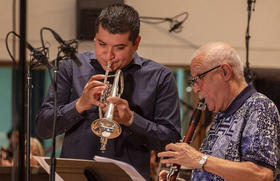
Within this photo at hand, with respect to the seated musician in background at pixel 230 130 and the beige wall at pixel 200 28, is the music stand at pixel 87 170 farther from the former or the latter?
the beige wall at pixel 200 28

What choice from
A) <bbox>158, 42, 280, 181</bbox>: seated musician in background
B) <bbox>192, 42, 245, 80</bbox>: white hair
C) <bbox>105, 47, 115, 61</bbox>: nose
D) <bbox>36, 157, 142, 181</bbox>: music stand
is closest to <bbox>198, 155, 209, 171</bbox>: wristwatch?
<bbox>158, 42, 280, 181</bbox>: seated musician in background

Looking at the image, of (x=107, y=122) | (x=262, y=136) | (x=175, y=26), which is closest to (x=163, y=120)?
(x=107, y=122)

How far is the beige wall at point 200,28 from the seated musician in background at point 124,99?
7.86ft

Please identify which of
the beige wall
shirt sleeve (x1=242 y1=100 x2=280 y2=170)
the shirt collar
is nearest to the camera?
shirt sleeve (x1=242 y1=100 x2=280 y2=170)

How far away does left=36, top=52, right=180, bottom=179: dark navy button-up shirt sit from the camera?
2.40 meters

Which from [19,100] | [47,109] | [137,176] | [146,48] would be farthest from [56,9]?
[19,100]

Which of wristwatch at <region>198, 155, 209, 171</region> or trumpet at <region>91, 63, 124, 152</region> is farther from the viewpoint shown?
trumpet at <region>91, 63, 124, 152</region>

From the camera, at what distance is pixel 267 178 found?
6.57 feet

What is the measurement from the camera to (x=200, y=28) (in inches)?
196

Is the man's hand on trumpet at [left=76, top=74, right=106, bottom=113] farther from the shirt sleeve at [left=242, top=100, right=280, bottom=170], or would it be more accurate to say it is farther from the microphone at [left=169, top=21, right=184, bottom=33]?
the microphone at [left=169, top=21, right=184, bottom=33]

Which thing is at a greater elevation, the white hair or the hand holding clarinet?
the white hair

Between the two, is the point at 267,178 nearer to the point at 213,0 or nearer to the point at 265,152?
the point at 265,152

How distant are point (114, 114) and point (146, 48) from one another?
2.72 m

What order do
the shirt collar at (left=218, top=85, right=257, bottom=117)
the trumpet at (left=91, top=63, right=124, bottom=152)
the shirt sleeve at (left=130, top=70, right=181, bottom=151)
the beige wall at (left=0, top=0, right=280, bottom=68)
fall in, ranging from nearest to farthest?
the shirt collar at (left=218, top=85, right=257, bottom=117) < the trumpet at (left=91, top=63, right=124, bottom=152) < the shirt sleeve at (left=130, top=70, right=181, bottom=151) < the beige wall at (left=0, top=0, right=280, bottom=68)
